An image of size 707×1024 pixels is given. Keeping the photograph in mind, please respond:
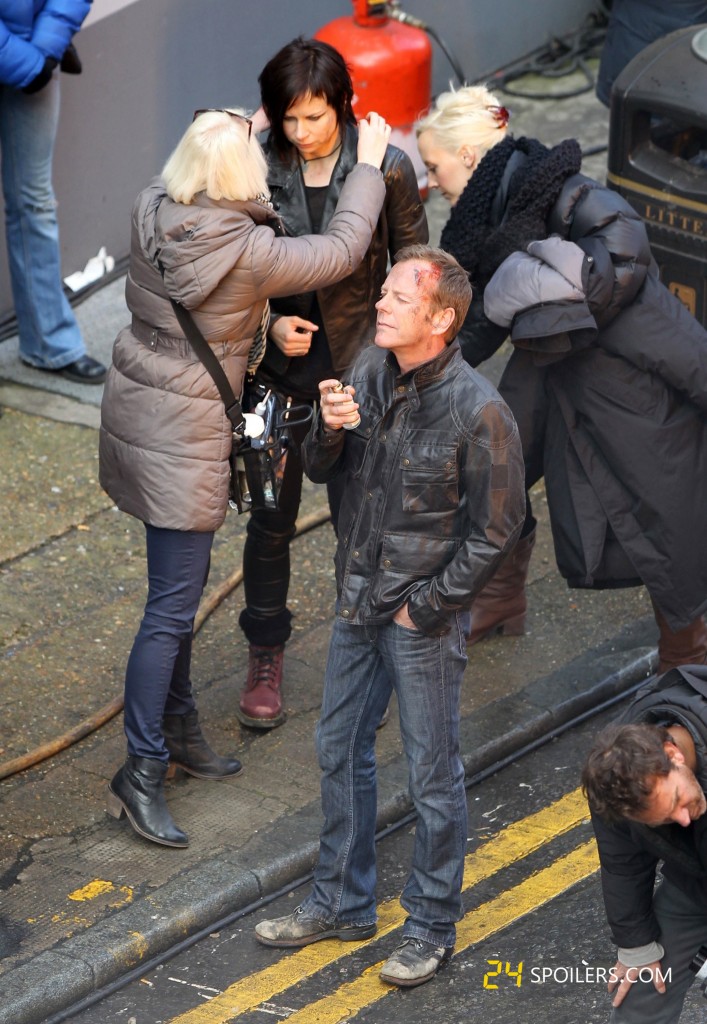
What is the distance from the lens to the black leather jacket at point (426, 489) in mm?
4090

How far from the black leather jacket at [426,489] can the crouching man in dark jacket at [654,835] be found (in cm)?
62

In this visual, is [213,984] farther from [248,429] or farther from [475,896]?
[248,429]

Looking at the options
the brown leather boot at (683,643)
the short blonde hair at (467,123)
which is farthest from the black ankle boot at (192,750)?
the short blonde hair at (467,123)

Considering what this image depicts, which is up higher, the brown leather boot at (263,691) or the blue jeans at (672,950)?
the blue jeans at (672,950)

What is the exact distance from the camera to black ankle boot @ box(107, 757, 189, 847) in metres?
4.77

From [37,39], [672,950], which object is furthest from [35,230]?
[672,950]

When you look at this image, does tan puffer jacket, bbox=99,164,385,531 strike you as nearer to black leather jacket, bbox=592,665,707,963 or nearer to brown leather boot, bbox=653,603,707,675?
black leather jacket, bbox=592,665,707,963

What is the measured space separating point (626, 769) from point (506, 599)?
2.50m

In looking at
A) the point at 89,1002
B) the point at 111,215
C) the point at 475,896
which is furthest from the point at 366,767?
the point at 111,215

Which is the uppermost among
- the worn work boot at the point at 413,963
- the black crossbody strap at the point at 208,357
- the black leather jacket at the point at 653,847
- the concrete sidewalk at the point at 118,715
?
the black crossbody strap at the point at 208,357

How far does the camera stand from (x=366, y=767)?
4.41m

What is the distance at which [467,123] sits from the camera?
5.12 metres

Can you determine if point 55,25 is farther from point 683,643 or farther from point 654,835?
point 654,835

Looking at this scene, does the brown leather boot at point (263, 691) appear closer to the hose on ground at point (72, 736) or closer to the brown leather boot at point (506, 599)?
the hose on ground at point (72, 736)
